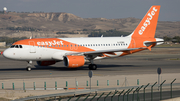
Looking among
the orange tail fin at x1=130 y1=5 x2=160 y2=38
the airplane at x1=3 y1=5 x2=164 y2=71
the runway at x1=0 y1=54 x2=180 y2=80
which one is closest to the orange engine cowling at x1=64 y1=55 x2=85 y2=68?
the airplane at x1=3 y1=5 x2=164 y2=71

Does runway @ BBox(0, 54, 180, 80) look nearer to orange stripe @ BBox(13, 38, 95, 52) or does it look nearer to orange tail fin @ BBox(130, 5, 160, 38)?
orange stripe @ BBox(13, 38, 95, 52)

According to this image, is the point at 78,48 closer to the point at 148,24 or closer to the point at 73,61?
the point at 73,61

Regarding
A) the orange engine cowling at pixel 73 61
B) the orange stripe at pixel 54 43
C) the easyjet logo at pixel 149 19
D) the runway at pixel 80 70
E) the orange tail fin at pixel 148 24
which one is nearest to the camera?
the runway at pixel 80 70

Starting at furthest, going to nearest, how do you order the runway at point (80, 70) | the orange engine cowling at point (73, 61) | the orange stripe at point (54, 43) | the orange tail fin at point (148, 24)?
the orange tail fin at point (148, 24), the orange stripe at point (54, 43), the orange engine cowling at point (73, 61), the runway at point (80, 70)

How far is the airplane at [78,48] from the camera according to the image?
3759 centimetres

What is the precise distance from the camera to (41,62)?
41281 millimetres

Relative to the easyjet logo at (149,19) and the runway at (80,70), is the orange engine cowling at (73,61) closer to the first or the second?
the runway at (80,70)

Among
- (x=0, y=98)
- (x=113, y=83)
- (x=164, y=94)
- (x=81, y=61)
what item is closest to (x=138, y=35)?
(x=81, y=61)

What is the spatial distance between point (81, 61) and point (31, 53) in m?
6.90

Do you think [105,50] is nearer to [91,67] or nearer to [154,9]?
[91,67]

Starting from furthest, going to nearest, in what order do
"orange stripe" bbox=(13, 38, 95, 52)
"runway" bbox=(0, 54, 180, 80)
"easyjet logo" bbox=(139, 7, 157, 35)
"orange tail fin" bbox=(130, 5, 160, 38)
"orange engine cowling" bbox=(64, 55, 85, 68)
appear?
"easyjet logo" bbox=(139, 7, 157, 35) → "orange tail fin" bbox=(130, 5, 160, 38) → "orange stripe" bbox=(13, 38, 95, 52) → "orange engine cowling" bbox=(64, 55, 85, 68) → "runway" bbox=(0, 54, 180, 80)

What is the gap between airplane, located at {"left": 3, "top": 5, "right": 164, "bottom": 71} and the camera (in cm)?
3759

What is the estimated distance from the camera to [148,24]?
44719 mm

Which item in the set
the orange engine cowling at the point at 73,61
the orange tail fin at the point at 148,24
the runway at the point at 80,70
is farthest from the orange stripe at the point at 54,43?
the orange tail fin at the point at 148,24
